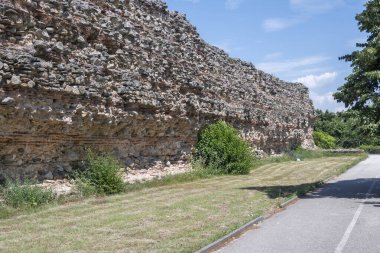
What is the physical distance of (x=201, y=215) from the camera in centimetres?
1095

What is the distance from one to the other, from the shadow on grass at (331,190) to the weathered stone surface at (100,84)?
4806mm

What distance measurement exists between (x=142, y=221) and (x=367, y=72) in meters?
8.44

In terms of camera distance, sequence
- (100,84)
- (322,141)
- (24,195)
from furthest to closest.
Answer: (322,141) < (100,84) < (24,195)

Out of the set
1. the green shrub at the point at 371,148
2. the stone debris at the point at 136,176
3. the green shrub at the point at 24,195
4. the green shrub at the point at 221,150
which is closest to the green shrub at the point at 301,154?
the green shrub at the point at 221,150

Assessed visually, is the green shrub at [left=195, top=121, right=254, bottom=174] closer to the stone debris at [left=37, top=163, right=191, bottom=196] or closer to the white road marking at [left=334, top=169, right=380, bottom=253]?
the stone debris at [left=37, top=163, right=191, bottom=196]

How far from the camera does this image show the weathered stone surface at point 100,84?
38.6 ft

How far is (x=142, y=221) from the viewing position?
1009 centimetres

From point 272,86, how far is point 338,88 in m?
22.0

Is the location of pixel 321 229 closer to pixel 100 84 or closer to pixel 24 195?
pixel 24 195

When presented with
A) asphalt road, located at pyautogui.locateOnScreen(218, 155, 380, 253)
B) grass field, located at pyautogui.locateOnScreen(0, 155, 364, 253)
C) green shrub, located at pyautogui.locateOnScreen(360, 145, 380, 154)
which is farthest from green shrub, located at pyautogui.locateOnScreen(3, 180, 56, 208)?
green shrub, located at pyautogui.locateOnScreen(360, 145, 380, 154)

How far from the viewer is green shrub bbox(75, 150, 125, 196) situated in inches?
540

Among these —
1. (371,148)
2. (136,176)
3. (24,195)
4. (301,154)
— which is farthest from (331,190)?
(371,148)

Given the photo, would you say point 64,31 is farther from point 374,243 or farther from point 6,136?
point 374,243

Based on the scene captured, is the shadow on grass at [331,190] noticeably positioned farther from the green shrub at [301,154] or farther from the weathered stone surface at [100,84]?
the green shrub at [301,154]
